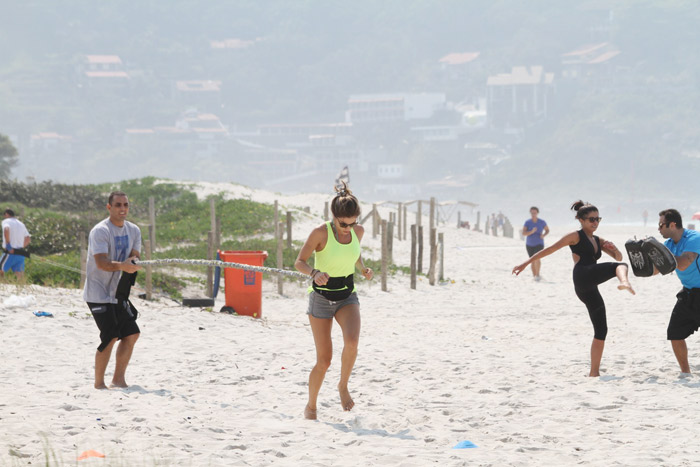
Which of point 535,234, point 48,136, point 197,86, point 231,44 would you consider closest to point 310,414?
point 535,234

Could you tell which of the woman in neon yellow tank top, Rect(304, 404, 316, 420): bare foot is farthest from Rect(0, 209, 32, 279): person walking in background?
the woman in neon yellow tank top

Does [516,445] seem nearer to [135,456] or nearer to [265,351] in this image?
[135,456]

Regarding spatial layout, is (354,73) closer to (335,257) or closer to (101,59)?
(101,59)

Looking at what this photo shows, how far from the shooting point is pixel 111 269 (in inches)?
247

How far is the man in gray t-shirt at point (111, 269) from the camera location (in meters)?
6.28

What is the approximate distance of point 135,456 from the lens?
4828 millimetres

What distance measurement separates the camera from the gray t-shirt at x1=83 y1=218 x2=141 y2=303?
6.29 m

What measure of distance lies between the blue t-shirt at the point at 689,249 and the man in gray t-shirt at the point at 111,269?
4.71 metres

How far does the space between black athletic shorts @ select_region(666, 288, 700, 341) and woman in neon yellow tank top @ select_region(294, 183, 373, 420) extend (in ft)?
10.7

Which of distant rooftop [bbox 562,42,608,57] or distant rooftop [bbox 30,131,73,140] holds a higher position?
distant rooftop [bbox 562,42,608,57]

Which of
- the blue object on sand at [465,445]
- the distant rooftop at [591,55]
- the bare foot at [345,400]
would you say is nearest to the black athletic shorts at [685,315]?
the blue object on sand at [465,445]

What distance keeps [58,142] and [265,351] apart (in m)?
149

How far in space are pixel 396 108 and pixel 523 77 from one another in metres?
25.8

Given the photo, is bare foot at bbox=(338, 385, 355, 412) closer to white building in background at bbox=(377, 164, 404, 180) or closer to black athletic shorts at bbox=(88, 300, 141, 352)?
black athletic shorts at bbox=(88, 300, 141, 352)
